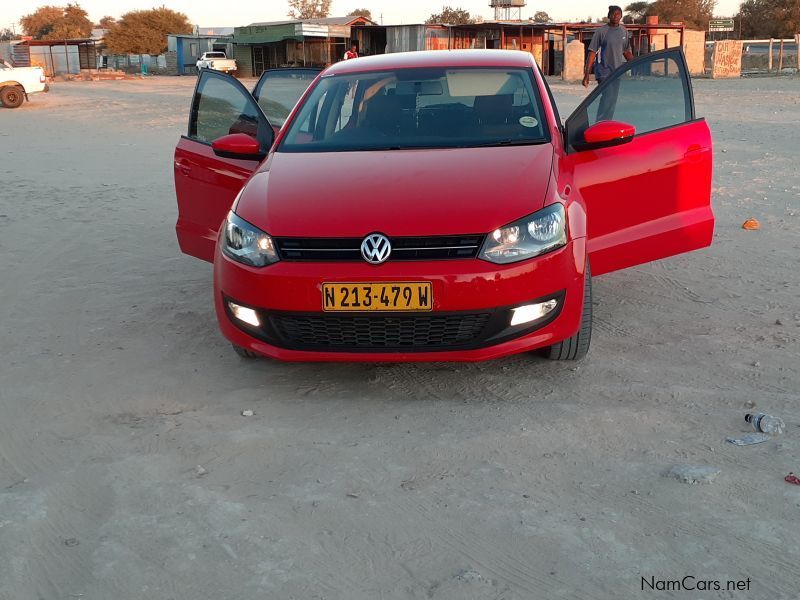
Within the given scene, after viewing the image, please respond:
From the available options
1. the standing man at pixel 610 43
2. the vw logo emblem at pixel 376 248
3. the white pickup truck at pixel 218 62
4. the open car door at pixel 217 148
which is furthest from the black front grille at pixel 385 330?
the white pickup truck at pixel 218 62

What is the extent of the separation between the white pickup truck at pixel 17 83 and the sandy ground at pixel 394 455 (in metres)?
20.7

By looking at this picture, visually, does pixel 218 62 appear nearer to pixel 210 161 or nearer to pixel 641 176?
pixel 210 161

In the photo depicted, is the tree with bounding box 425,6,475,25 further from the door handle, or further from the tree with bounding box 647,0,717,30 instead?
the door handle

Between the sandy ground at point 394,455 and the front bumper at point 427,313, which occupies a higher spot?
the front bumper at point 427,313

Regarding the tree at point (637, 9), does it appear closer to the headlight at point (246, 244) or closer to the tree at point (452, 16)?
the tree at point (452, 16)

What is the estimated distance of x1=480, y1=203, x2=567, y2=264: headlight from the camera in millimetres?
3697

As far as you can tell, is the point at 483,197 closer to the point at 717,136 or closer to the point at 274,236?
the point at 274,236

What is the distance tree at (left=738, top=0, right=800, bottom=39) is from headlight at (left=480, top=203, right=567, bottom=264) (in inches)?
2306

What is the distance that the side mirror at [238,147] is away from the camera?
4.78 metres

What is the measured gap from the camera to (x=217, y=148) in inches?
190

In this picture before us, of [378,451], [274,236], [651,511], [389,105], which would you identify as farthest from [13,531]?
[389,105]

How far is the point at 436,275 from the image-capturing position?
11.9ft

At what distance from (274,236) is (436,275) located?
0.74 metres

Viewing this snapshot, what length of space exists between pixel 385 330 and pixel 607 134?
1595 mm
